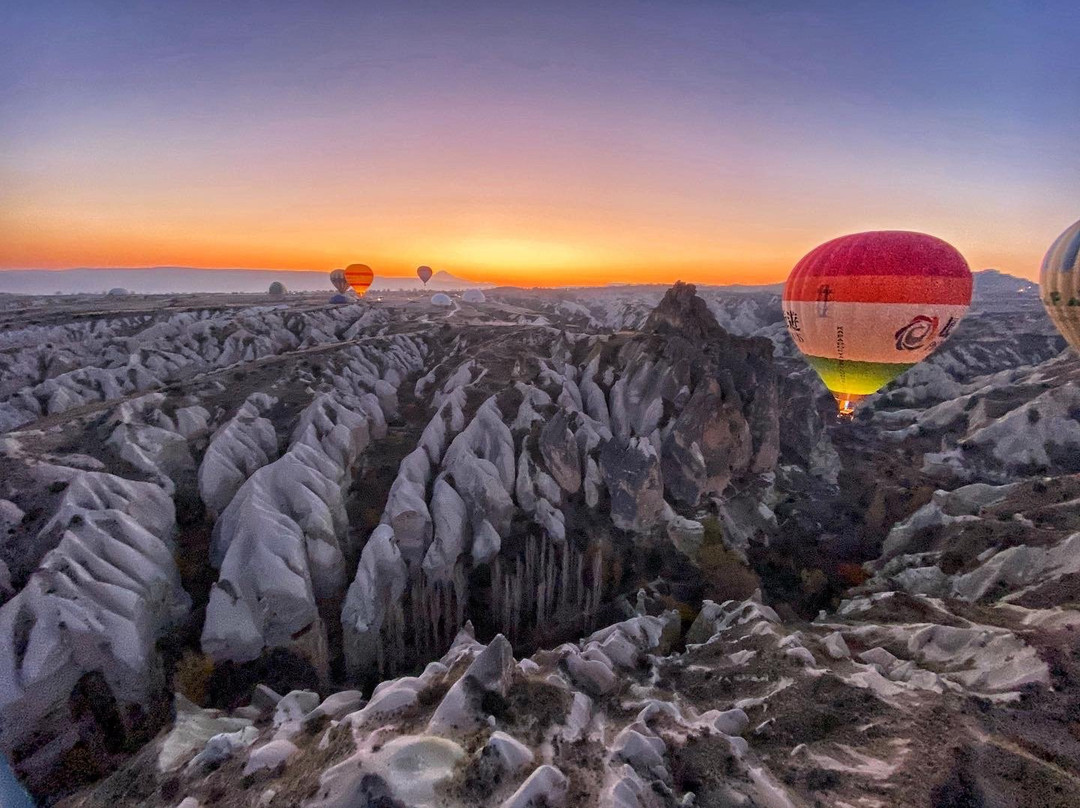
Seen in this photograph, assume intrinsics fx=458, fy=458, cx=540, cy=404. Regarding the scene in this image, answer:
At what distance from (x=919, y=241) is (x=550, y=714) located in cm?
1686

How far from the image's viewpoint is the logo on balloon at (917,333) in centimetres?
1426

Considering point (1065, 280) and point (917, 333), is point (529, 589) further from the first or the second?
point (1065, 280)

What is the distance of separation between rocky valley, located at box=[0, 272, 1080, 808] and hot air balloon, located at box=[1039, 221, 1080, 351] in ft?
22.6

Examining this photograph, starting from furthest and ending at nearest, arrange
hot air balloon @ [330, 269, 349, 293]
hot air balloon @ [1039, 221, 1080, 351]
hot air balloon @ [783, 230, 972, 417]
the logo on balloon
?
hot air balloon @ [330, 269, 349, 293] → the logo on balloon → hot air balloon @ [783, 230, 972, 417] → hot air balloon @ [1039, 221, 1080, 351]

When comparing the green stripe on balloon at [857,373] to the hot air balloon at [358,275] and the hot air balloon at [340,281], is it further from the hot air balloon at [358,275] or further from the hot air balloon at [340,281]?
the hot air balloon at [340,281]

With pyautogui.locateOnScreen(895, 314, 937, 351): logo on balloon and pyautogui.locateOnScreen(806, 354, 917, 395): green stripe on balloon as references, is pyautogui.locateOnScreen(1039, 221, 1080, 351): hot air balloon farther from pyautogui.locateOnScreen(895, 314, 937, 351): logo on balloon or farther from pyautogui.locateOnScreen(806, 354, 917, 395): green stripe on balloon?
pyautogui.locateOnScreen(806, 354, 917, 395): green stripe on balloon

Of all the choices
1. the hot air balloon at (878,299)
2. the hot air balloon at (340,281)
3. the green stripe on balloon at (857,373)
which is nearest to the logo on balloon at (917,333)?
the hot air balloon at (878,299)

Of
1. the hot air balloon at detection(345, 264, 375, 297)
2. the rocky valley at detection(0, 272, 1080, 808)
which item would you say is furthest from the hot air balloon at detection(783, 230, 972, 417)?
the hot air balloon at detection(345, 264, 375, 297)

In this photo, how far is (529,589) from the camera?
1834cm

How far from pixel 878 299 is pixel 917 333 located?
1.77 meters

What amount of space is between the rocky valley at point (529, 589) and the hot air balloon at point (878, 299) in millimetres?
7845

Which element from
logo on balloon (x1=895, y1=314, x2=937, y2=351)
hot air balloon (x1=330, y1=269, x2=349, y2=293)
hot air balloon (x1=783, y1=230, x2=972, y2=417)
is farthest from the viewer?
hot air balloon (x1=330, y1=269, x2=349, y2=293)

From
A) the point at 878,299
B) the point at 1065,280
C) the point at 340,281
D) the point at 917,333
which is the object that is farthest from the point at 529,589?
the point at 340,281

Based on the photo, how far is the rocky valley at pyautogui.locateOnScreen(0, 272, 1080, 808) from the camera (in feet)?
27.0
